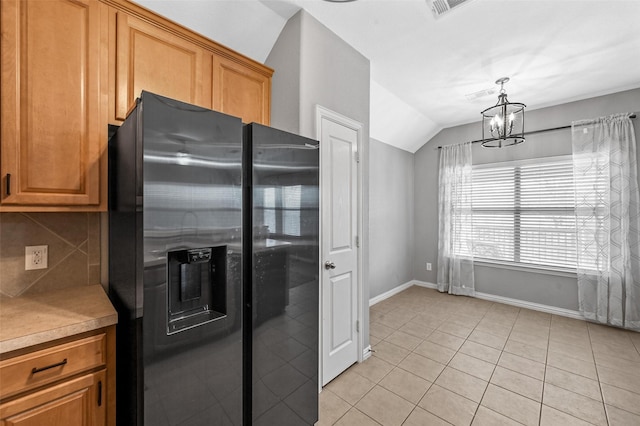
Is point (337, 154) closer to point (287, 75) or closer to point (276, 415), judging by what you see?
point (287, 75)

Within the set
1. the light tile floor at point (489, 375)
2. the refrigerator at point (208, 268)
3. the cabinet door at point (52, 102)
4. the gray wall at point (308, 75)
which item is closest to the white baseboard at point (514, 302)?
the light tile floor at point (489, 375)

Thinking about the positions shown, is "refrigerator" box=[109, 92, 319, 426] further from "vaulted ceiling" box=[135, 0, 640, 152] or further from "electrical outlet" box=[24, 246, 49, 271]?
"vaulted ceiling" box=[135, 0, 640, 152]

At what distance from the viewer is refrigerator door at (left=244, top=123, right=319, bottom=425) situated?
1318 millimetres

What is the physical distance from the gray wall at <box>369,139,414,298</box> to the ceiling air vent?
6.91ft

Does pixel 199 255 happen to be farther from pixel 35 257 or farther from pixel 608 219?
pixel 608 219

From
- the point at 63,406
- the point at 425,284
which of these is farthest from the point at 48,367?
the point at 425,284

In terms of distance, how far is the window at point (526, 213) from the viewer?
3.55 meters

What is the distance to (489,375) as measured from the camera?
7.40 ft

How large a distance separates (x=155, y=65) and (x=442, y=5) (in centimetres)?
200

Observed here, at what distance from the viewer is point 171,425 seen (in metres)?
1.02

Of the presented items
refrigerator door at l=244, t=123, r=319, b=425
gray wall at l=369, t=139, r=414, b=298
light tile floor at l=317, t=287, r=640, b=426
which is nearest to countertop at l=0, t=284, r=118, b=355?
refrigerator door at l=244, t=123, r=319, b=425

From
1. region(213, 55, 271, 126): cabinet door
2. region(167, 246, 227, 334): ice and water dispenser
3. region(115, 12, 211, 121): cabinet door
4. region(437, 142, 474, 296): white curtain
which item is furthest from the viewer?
region(437, 142, 474, 296): white curtain

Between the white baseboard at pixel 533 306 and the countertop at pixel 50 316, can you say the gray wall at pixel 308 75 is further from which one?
the white baseboard at pixel 533 306

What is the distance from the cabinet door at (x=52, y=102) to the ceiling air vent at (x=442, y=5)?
2.08 metres
